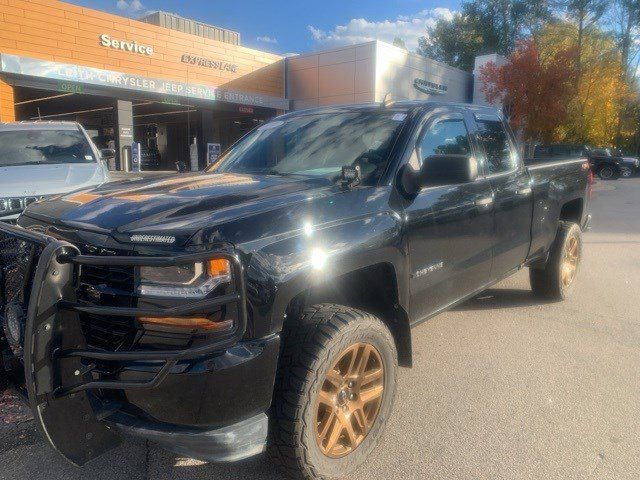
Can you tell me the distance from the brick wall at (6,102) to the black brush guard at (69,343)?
1313 cm

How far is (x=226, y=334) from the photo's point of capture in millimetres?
1864

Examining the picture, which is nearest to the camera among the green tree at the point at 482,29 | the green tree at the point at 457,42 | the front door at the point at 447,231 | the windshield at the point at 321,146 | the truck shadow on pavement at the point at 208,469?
the truck shadow on pavement at the point at 208,469

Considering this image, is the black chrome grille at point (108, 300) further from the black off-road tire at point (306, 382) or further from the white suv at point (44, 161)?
the white suv at point (44, 161)

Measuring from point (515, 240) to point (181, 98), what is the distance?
15.5 metres

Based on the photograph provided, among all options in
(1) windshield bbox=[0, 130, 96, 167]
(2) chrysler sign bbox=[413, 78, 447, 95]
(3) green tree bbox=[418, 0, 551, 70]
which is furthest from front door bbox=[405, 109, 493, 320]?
(3) green tree bbox=[418, 0, 551, 70]

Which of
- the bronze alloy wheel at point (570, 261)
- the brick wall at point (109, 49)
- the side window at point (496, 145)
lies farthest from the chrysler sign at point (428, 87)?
the side window at point (496, 145)

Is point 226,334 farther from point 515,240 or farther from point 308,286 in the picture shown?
point 515,240

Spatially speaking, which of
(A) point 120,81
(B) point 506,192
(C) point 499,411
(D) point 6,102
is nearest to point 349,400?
(C) point 499,411

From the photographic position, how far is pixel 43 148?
6.93 m

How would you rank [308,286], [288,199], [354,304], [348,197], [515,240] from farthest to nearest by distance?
[515,240] < [354,304] < [348,197] < [288,199] < [308,286]

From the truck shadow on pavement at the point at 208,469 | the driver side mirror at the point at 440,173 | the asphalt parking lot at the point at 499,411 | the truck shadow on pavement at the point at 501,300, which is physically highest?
the driver side mirror at the point at 440,173

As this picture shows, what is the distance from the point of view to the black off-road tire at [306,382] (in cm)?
209

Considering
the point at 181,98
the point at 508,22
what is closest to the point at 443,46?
the point at 508,22

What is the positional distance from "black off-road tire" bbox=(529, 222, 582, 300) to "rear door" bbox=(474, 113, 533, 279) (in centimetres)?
81
